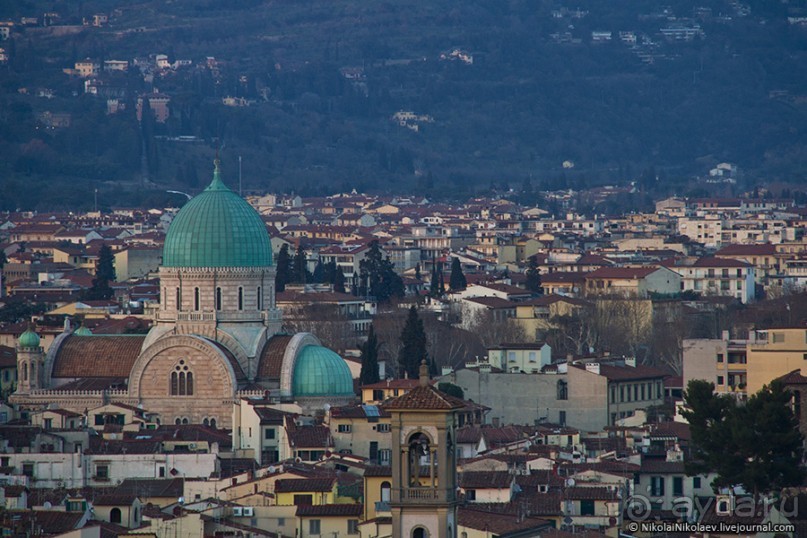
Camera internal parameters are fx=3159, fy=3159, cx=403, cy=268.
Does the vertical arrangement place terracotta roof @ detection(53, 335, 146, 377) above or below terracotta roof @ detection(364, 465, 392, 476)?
above

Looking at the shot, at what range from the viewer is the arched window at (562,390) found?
7175cm

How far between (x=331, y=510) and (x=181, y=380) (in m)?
22.1

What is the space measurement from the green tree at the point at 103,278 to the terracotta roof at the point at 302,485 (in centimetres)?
4880

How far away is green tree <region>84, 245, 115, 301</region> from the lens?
98.6m

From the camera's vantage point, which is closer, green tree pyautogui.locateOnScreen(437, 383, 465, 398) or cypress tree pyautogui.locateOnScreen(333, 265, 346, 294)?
green tree pyautogui.locateOnScreen(437, 383, 465, 398)

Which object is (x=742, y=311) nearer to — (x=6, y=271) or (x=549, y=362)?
(x=549, y=362)

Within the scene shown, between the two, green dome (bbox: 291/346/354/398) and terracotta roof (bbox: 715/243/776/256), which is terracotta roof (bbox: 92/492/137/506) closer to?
green dome (bbox: 291/346/354/398)

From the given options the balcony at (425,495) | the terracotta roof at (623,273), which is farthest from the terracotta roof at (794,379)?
the terracotta roof at (623,273)

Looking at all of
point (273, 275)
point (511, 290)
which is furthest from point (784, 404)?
point (511, 290)

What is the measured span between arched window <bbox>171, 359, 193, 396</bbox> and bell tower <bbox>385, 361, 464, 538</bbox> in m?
33.1

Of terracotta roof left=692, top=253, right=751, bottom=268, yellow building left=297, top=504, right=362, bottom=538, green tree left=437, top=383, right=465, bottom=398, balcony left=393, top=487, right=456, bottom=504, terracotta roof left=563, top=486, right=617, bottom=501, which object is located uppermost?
terracotta roof left=692, top=253, right=751, bottom=268

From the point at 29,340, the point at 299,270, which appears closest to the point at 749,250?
the point at 299,270

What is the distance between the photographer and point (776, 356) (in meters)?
62.9

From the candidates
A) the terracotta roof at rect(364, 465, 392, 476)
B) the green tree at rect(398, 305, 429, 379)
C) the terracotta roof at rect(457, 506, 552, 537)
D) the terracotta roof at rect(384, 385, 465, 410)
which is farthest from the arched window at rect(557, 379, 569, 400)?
the terracotta roof at rect(384, 385, 465, 410)
